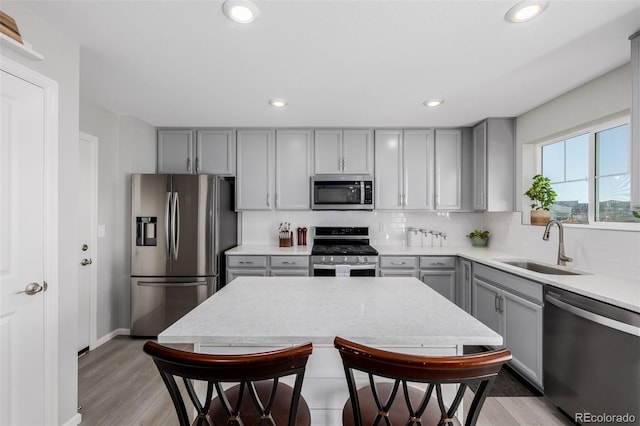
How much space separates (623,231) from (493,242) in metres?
1.63

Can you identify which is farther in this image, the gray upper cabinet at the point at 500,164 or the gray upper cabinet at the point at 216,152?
the gray upper cabinet at the point at 216,152

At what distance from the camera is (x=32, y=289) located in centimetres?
155

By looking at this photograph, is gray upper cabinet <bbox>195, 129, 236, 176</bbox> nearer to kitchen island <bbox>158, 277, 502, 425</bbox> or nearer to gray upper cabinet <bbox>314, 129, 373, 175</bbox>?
gray upper cabinet <bbox>314, 129, 373, 175</bbox>

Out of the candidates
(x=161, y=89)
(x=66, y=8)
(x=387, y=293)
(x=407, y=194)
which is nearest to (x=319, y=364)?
(x=387, y=293)

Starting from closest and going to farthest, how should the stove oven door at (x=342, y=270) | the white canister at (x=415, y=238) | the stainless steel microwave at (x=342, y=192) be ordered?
the stove oven door at (x=342, y=270), the stainless steel microwave at (x=342, y=192), the white canister at (x=415, y=238)

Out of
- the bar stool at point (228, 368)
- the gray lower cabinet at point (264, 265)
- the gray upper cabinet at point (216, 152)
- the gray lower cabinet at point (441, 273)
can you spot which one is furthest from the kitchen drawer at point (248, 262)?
the bar stool at point (228, 368)

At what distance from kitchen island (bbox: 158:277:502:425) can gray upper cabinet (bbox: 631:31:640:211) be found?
128 centimetres

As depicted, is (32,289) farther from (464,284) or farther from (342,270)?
(464,284)

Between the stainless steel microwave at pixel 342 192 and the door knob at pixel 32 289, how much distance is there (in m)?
2.53

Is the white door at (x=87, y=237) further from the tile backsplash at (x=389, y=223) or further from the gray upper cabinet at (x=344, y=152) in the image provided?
the gray upper cabinet at (x=344, y=152)

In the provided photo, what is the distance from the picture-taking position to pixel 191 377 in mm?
787

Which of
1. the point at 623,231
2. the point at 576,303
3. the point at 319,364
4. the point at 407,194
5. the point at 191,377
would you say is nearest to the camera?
the point at 191,377

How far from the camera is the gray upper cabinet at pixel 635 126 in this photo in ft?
5.33

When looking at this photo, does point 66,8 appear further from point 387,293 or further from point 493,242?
point 493,242
